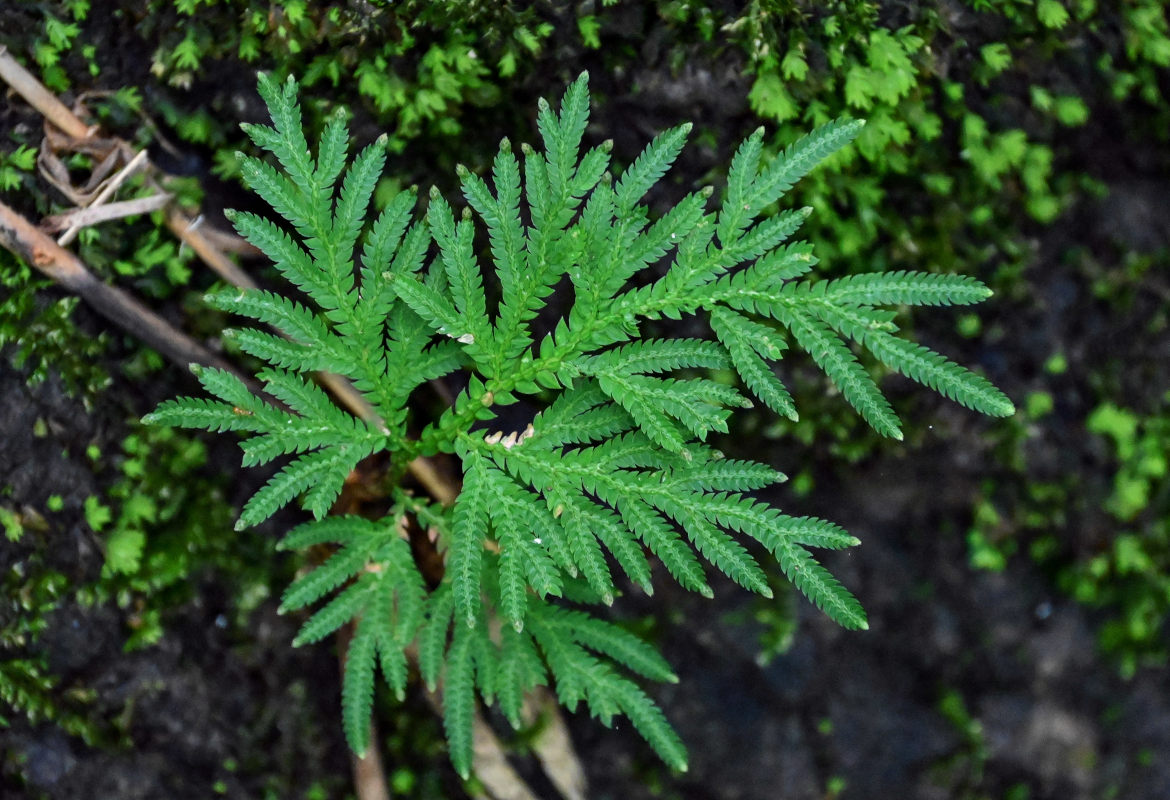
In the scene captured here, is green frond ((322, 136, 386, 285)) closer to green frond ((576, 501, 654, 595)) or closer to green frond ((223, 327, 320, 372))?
green frond ((223, 327, 320, 372))

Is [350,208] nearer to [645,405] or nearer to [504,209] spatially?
[504,209]

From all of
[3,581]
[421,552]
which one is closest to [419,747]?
[421,552]

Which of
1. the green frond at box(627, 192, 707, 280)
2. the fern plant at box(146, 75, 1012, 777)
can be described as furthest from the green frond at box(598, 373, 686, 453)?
the green frond at box(627, 192, 707, 280)

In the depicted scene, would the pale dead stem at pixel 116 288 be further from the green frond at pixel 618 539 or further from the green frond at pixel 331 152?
the green frond at pixel 618 539

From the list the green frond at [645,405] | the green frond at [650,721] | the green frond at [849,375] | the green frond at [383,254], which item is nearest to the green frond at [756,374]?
the green frond at [849,375]

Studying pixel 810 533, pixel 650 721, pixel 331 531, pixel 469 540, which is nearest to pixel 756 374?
pixel 810 533

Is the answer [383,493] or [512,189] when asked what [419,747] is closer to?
[383,493]
